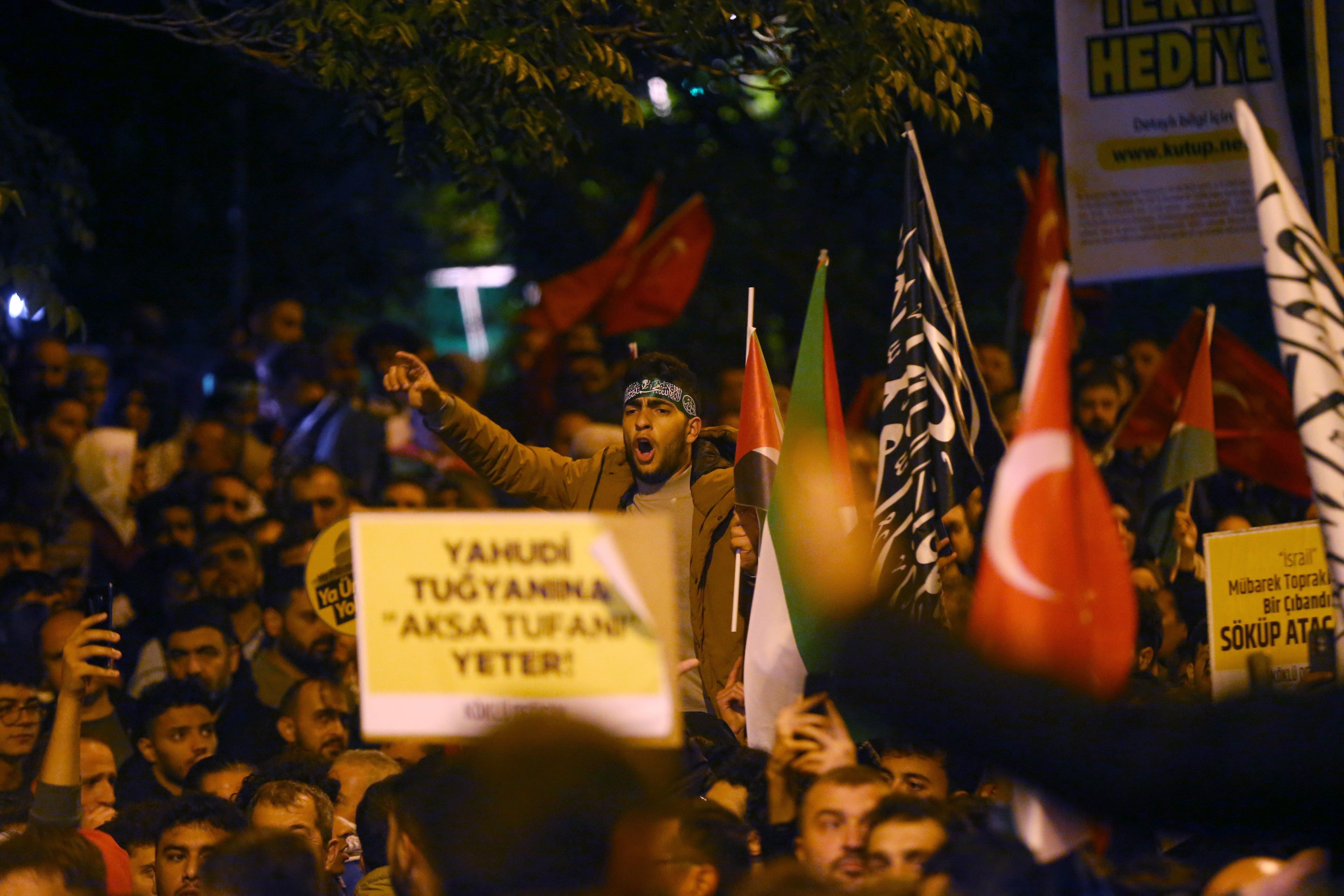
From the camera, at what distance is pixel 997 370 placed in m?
10.4

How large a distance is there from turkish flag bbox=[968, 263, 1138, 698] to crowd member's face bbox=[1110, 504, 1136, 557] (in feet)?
14.4

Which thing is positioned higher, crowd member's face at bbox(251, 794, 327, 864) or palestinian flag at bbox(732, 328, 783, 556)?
palestinian flag at bbox(732, 328, 783, 556)

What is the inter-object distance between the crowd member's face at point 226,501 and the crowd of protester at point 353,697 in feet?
0.05

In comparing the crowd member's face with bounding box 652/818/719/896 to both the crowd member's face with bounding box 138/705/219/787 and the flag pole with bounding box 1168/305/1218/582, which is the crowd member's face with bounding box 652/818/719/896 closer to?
the crowd member's face with bounding box 138/705/219/787

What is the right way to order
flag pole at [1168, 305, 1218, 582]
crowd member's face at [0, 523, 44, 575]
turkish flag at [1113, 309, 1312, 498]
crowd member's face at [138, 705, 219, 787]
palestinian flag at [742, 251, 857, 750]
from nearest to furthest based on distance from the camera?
palestinian flag at [742, 251, 857, 750], crowd member's face at [138, 705, 219, 787], flag pole at [1168, 305, 1218, 582], turkish flag at [1113, 309, 1312, 498], crowd member's face at [0, 523, 44, 575]

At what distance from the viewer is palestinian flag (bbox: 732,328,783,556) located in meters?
5.95

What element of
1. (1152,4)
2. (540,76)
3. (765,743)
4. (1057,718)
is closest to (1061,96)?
(1152,4)

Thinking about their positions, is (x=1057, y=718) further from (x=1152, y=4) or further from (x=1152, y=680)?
(x=1152, y=4)

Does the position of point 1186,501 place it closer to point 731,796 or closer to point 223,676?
point 731,796

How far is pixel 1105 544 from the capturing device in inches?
132

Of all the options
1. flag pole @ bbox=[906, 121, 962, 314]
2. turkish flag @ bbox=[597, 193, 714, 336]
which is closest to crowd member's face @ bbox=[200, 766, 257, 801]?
flag pole @ bbox=[906, 121, 962, 314]

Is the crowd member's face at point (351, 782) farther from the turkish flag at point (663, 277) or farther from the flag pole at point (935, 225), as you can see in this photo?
the turkish flag at point (663, 277)

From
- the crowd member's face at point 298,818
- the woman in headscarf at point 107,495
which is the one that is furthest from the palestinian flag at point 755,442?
the woman in headscarf at point 107,495

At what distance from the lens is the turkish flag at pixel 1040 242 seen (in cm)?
1063
